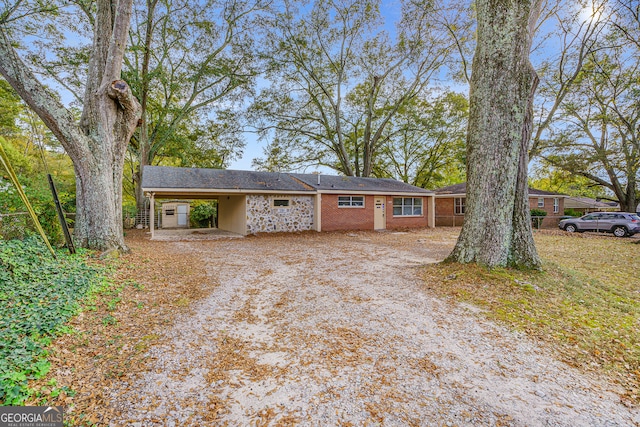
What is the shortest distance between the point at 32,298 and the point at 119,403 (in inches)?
86.6

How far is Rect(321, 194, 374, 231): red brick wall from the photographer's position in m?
15.0

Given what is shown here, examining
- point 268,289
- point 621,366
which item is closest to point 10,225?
point 268,289

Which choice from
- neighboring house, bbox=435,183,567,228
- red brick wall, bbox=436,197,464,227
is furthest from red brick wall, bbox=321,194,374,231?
red brick wall, bbox=436,197,464,227

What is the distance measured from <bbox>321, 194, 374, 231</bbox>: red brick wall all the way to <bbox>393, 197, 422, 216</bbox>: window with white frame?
1.90 meters

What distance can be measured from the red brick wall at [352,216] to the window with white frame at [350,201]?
0.56ft

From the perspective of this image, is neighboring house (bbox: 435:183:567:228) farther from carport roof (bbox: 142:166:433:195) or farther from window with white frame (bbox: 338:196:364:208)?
window with white frame (bbox: 338:196:364:208)

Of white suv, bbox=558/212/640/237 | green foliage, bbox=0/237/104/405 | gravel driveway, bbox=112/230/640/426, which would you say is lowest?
gravel driveway, bbox=112/230/640/426

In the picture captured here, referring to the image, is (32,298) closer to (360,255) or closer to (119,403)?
(119,403)

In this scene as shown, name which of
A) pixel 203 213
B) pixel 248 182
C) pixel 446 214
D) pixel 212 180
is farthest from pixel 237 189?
pixel 446 214

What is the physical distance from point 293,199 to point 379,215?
17.1 feet

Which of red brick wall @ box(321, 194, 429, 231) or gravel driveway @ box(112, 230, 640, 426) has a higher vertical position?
red brick wall @ box(321, 194, 429, 231)

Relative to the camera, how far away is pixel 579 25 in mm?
12680

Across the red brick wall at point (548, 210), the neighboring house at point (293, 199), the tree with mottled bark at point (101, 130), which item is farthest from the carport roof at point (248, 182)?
the red brick wall at point (548, 210)

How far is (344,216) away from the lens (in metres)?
15.4
